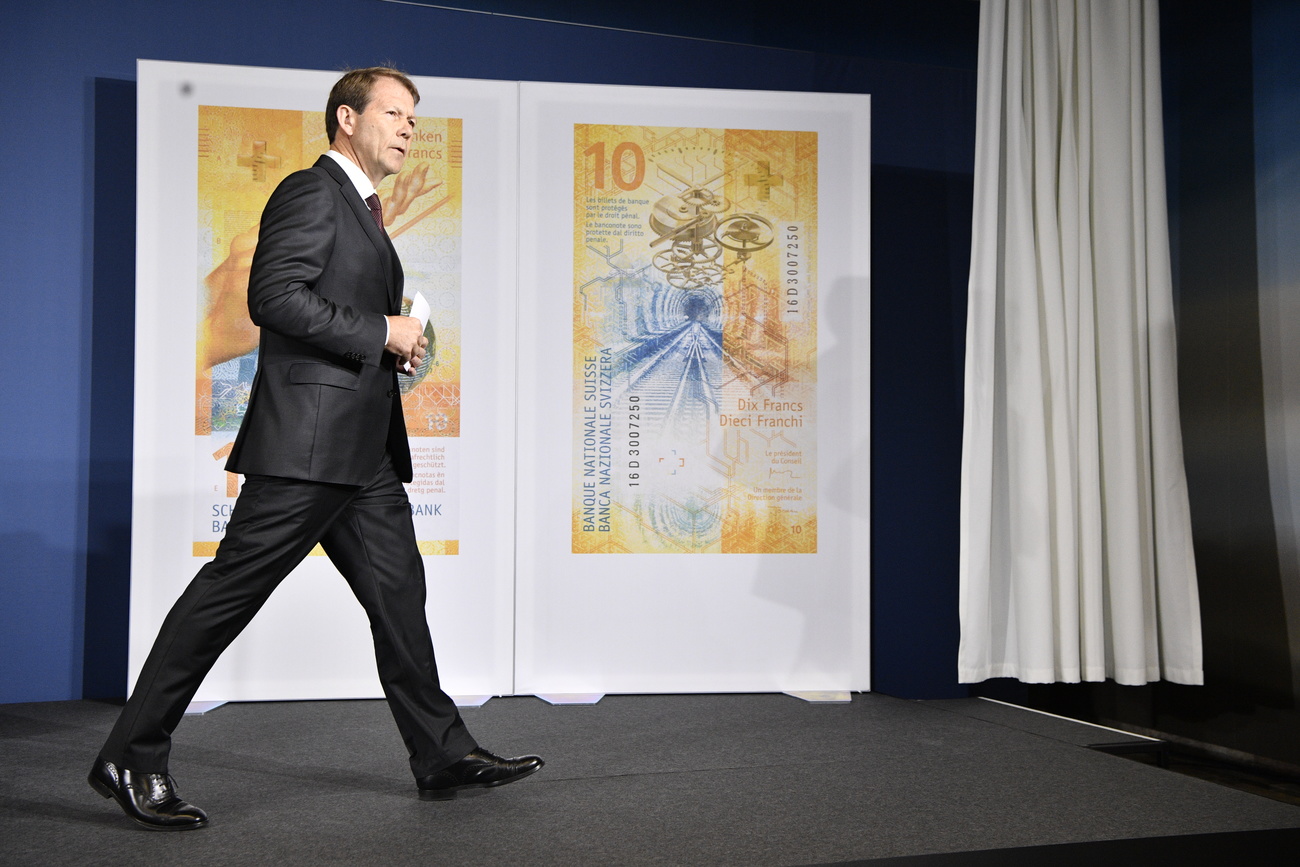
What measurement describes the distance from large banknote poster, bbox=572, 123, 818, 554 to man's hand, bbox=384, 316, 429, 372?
118cm

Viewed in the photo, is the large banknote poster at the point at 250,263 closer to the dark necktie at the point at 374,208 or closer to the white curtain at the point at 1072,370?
the dark necktie at the point at 374,208

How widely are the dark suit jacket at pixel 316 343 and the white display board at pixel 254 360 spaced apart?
1.08 metres

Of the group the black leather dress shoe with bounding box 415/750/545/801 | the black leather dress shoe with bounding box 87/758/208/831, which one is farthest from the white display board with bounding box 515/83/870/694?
the black leather dress shoe with bounding box 87/758/208/831

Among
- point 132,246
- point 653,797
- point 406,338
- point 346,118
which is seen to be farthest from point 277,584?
point 132,246

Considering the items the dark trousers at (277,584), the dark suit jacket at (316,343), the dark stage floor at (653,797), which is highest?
the dark suit jacket at (316,343)

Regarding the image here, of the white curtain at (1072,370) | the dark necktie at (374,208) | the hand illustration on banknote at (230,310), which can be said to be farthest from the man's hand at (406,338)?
the white curtain at (1072,370)

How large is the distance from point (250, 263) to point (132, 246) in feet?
1.65

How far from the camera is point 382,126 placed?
212 cm

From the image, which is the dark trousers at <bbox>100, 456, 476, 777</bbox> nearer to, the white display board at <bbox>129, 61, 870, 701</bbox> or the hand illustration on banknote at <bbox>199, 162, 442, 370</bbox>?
the white display board at <bbox>129, 61, 870, 701</bbox>

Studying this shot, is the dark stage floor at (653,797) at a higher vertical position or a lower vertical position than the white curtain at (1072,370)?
lower

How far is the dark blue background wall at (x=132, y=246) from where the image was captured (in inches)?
122

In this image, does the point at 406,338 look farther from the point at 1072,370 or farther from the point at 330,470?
the point at 1072,370

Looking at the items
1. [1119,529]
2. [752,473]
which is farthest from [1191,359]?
[752,473]

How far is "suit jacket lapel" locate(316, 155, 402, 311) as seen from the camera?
2049 mm
